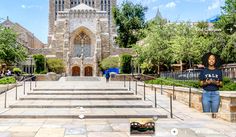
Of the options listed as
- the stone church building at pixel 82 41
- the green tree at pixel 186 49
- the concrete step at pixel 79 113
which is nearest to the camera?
the concrete step at pixel 79 113

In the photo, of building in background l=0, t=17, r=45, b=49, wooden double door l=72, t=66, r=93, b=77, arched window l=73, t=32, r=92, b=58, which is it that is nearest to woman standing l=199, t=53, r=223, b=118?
wooden double door l=72, t=66, r=93, b=77

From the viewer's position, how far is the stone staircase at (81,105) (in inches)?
522

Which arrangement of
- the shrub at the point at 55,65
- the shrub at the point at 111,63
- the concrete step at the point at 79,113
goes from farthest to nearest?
the shrub at the point at 55,65
the shrub at the point at 111,63
the concrete step at the point at 79,113

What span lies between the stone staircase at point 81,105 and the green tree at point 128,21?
5303 cm

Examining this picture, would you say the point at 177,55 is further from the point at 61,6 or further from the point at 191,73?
the point at 61,6

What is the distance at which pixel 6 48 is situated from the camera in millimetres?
37781

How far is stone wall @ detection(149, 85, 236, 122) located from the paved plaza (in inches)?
12.1

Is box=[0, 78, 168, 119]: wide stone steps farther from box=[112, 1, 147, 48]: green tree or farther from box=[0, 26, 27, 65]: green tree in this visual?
box=[112, 1, 147, 48]: green tree

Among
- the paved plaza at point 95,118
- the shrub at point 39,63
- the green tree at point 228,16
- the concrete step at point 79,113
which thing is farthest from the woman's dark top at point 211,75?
the shrub at point 39,63

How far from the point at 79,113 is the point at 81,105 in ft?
7.25

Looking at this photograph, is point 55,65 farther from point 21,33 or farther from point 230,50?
point 230,50

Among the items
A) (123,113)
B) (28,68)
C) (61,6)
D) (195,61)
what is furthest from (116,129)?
(61,6)

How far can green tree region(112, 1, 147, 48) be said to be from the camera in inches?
2901

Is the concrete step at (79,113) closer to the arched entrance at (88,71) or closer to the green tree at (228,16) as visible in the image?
the green tree at (228,16)
